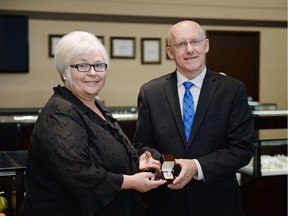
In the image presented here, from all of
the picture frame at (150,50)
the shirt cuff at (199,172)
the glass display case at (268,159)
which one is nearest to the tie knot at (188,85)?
the shirt cuff at (199,172)

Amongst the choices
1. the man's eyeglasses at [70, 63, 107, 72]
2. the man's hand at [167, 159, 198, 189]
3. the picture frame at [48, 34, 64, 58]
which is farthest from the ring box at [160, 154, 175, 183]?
the picture frame at [48, 34, 64, 58]

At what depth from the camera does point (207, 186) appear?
1.96 meters

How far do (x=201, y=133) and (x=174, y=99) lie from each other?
0.21 meters

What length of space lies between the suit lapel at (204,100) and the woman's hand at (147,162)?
0.21 meters

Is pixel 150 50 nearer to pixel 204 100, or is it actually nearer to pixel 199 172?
pixel 204 100

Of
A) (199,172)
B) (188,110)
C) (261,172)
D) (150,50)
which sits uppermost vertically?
(150,50)

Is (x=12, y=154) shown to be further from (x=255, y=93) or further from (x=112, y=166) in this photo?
(x=255, y=93)

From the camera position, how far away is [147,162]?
6.00ft

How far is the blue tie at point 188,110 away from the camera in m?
1.97

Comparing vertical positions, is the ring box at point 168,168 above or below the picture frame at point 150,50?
below

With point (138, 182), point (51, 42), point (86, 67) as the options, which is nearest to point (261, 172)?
point (138, 182)

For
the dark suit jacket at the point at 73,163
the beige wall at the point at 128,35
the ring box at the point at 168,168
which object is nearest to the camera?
the dark suit jacket at the point at 73,163

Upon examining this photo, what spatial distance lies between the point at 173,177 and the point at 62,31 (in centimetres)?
474

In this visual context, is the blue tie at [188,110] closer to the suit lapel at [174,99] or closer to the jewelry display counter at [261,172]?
the suit lapel at [174,99]
